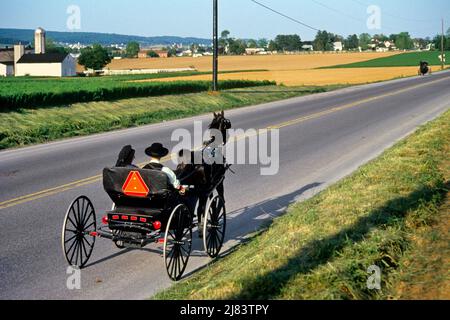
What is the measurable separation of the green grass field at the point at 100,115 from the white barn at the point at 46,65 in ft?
Answer: 316

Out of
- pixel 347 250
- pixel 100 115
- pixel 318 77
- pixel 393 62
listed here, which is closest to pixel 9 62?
pixel 393 62

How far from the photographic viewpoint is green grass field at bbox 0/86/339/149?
840 inches

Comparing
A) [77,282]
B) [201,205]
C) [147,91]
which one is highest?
[147,91]

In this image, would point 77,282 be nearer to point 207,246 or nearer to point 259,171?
point 207,246

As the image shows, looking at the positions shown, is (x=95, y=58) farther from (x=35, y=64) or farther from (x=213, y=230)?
(x=213, y=230)

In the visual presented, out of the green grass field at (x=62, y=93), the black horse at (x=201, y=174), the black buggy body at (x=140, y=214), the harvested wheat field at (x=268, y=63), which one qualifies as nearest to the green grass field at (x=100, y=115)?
the green grass field at (x=62, y=93)

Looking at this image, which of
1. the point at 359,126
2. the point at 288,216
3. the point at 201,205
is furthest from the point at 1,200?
the point at 359,126

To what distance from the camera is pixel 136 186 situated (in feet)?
24.8

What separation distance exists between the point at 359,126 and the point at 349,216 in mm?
14918

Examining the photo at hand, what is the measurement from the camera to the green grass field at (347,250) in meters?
5.79

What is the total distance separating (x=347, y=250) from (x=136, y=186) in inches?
102

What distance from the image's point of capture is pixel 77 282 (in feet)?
23.0

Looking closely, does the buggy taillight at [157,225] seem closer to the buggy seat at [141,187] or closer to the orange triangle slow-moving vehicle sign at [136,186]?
the buggy seat at [141,187]
